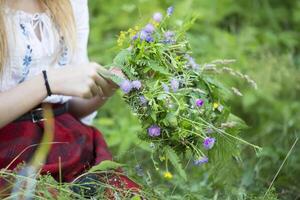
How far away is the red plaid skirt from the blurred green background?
0.10 meters

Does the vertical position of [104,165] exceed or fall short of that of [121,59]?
it falls short

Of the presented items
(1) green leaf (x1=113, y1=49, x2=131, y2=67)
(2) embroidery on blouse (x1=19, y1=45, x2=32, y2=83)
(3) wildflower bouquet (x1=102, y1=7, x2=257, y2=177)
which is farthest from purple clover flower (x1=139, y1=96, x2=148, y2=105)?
(2) embroidery on blouse (x1=19, y1=45, x2=32, y2=83)

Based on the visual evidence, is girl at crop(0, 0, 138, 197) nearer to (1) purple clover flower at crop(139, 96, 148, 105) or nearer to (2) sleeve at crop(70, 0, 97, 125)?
(2) sleeve at crop(70, 0, 97, 125)

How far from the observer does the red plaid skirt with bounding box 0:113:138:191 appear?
1.88 m

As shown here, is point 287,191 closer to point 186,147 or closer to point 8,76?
Answer: point 186,147

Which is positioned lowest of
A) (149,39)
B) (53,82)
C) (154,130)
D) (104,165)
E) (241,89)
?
(241,89)

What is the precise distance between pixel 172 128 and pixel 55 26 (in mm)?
538

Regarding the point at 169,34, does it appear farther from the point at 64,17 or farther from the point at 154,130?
the point at 64,17

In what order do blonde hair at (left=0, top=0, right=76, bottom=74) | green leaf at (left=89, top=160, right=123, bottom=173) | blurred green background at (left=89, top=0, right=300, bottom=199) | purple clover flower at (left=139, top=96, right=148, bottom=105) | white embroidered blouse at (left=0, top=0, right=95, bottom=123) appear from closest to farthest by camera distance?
purple clover flower at (left=139, top=96, right=148, bottom=105), green leaf at (left=89, top=160, right=123, bottom=173), white embroidered blouse at (left=0, top=0, right=95, bottom=123), blonde hair at (left=0, top=0, right=76, bottom=74), blurred green background at (left=89, top=0, right=300, bottom=199)

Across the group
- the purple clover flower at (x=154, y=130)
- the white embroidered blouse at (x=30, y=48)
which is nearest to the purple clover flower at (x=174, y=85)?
the purple clover flower at (x=154, y=130)

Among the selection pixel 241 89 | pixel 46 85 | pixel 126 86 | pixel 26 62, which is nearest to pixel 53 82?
pixel 46 85

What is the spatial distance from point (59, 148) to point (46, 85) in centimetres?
19

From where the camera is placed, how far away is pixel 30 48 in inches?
77.0

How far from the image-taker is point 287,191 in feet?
7.35
